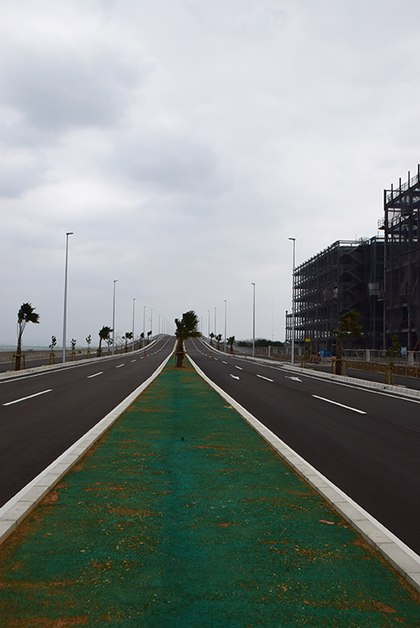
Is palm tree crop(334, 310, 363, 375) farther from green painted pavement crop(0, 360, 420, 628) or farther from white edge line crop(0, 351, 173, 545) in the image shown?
green painted pavement crop(0, 360, 420, 628)

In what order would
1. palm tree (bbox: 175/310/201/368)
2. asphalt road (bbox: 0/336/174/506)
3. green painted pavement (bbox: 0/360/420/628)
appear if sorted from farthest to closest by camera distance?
palm tree (bbox: 175/310/201/368)
asphalt road (bbox: 0/336/174/506)
green painted pavement (bbox: 0/360/420/628)

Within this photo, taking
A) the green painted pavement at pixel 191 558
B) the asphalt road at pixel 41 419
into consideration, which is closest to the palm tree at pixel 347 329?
the asphalt road at pixel 41 419

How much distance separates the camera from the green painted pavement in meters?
3.00

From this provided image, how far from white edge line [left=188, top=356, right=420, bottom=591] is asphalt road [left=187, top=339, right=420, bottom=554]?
205 millimetres

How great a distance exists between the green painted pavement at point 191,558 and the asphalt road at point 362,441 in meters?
0.78

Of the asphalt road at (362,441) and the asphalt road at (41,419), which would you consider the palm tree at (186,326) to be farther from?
the asphalt road at (362,441)

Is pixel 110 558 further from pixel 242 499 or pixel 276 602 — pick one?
pixel 242 499

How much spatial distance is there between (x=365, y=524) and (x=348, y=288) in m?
73.6

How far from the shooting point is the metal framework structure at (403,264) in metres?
54.0

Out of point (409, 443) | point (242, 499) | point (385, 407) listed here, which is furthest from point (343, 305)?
point (242, 499)

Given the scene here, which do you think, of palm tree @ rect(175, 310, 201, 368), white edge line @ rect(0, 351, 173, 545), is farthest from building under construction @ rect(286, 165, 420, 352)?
white edge line @ rect(0, 351, 173, 545)

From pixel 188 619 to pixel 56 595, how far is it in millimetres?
1033

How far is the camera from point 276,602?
10.2 ft

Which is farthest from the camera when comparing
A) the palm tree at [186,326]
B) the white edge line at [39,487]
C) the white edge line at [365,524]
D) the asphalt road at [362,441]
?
the palm tree at [186,326]
